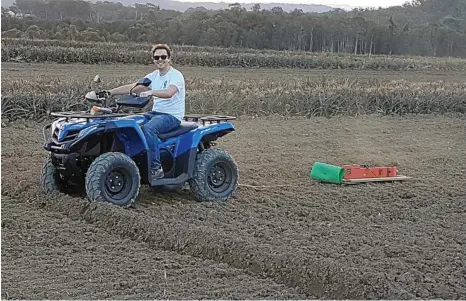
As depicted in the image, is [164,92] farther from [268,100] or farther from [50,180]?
[268,100]

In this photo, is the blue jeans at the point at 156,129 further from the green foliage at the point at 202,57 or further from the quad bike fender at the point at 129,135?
the green foliage at the point at 202,57

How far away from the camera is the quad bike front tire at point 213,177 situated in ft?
25.3

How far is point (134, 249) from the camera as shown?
5.91 metres

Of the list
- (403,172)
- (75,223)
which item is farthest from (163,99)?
(403,172)

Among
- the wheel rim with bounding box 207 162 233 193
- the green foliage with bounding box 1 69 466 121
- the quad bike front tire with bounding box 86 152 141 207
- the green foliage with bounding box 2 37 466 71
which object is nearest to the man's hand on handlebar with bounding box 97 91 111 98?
the quad bike front tire with bounding box 86 152 141 207

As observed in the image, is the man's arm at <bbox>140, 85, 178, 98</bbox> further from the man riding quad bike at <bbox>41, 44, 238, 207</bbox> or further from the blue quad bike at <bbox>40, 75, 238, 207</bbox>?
the blue quad bike at <bbox>40, 75, 238, 207</bbox>

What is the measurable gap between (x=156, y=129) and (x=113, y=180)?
661 millimetres

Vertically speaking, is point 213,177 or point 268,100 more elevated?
point 213,177

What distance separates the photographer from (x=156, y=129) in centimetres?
742

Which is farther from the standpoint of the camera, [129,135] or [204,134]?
[204,134]

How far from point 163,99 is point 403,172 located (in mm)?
3862

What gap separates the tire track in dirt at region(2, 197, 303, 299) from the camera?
485cm

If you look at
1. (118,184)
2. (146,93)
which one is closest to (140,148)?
(118,184)

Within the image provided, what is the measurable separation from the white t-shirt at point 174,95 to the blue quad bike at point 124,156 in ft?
0.40
